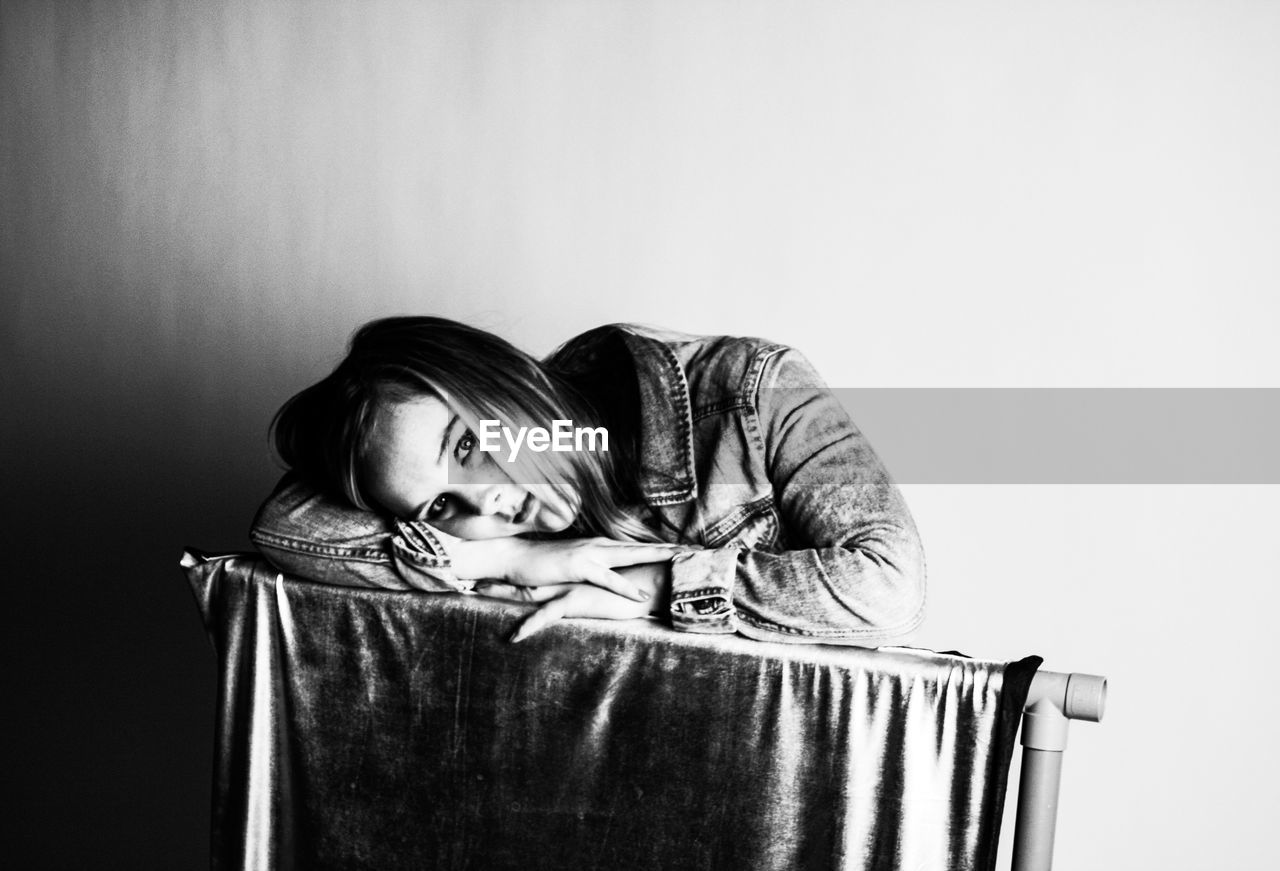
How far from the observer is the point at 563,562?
1137 millimetres

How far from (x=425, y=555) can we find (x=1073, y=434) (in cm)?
106

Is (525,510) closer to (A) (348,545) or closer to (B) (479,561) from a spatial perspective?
(B) (479,561)

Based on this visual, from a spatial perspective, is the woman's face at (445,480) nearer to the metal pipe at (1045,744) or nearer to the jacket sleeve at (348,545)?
the jacket sleeve at (348,545)

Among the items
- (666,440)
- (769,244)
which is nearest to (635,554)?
(666,440)

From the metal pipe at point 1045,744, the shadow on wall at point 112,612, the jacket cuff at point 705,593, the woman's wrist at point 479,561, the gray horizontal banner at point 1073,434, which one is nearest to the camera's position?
the metal pipe at point 1045,744

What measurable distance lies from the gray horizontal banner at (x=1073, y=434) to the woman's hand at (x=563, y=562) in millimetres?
768

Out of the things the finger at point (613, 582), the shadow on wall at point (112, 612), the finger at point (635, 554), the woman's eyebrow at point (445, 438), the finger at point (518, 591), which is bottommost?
the shadow on wall at point (112, 612)

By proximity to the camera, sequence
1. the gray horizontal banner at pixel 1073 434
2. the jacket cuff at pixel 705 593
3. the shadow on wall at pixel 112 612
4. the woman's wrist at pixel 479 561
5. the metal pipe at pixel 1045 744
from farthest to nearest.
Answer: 1. the shadow on wall at pixel 112 612
2. the gray horizontal banner at pixel 1073 434
3. the woman's wrist at pixel 479 561
4. the jacket cuff at pixel 705 593
5. the metal pipe at pixel 1045 744

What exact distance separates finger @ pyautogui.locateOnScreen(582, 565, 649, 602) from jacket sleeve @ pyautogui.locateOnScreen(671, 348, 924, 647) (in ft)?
0.16

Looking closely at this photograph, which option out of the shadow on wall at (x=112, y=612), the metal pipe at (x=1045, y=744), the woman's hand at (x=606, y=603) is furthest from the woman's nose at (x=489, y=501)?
the shadow on wall at (x=112, y=612)

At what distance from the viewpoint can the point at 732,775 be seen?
1095 mm

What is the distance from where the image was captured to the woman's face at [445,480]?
1116mm

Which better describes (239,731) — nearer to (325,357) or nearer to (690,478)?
(690,478)

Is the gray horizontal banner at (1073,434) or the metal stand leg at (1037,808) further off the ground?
the gray horizontal banner at (1073,434)
